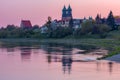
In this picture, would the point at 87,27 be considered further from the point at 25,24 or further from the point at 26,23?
the point at 26,23

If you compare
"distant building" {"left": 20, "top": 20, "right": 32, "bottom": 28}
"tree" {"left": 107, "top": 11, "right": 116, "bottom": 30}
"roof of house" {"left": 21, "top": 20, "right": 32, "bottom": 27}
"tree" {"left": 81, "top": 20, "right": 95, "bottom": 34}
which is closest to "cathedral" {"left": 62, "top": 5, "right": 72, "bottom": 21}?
"distant building" {"left": 20, "top": 20, "right": 32, "bottom": 28}

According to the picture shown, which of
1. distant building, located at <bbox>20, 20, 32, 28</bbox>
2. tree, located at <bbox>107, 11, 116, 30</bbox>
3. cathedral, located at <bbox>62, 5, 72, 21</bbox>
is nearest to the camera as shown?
tree, located at <bbox>107, 11, 116, 30</bbox>

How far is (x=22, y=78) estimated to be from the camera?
2375 cm

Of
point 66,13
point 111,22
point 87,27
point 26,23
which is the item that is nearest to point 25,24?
point 26,23

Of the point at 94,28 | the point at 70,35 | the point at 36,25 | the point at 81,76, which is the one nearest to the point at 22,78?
the point at 81,76

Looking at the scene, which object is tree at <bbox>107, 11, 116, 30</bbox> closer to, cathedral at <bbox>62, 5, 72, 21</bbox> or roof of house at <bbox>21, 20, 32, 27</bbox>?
cathedral at <bbox>62, 5, 72, 21</bbox>

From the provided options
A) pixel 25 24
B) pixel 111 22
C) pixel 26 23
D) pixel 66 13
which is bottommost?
pixel 111 22

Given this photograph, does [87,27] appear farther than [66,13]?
No

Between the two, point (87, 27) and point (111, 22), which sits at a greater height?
point (111, 22)

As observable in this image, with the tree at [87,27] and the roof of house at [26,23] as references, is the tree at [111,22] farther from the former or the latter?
the roof of house at [26,23]

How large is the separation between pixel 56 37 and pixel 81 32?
12.4 meters

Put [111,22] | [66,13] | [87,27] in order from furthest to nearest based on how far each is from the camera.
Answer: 1. [66,13]
2. [111,22]
3. [87,27]

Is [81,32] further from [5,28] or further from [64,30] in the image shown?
[5,28]

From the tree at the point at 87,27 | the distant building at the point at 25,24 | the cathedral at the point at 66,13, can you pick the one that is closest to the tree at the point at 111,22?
the tree at the point at 87,27
